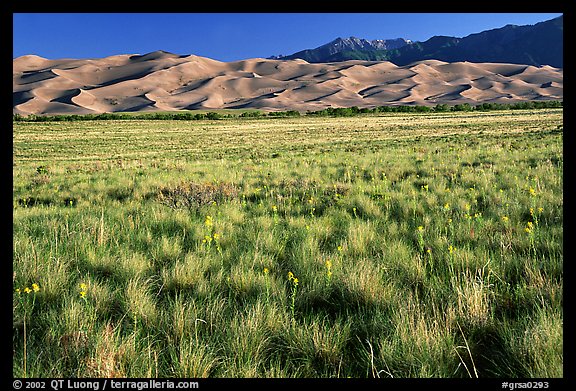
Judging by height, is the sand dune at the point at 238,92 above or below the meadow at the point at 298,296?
above

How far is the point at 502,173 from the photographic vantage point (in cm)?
868

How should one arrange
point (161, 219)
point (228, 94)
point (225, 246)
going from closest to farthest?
point (225, 246) → point (161, 219) → point (228, 94)

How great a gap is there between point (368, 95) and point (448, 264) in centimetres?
18592

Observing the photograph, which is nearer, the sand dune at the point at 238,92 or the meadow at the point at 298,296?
the meadow at the point at 298,296

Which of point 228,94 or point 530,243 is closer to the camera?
point 530,243

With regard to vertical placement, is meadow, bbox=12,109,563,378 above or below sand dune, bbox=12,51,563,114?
below

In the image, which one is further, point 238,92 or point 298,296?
point 238,92

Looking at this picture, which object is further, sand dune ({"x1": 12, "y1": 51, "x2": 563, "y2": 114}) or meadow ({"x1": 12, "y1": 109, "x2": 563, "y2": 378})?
sand dune ({"x1": 12, "y1": 51, "x2": 563, "y2": 114})

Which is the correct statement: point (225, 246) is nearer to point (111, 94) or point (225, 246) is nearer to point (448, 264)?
point (448, 264)

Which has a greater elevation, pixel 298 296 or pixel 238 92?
pixel 238 92
